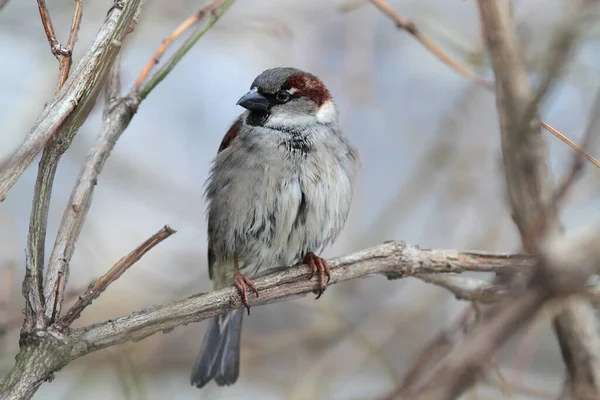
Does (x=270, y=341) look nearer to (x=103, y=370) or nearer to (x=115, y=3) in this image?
(x=103, y=370)

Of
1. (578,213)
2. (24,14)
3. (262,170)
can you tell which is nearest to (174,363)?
(262,170)

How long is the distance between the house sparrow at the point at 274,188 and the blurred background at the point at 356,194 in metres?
0.65

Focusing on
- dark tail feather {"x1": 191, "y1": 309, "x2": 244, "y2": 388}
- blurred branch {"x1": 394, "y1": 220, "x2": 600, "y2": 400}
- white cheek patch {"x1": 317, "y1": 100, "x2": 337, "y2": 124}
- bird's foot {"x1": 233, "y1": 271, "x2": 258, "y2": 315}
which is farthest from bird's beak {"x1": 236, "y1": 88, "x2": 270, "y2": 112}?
blurred branch {"x1": 394, "y1": 220, "x2": 600, "y2": 400}

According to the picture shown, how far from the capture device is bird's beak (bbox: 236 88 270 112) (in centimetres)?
289

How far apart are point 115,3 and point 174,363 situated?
9.15 ft

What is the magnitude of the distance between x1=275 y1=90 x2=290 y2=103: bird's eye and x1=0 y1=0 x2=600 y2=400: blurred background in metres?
0.90

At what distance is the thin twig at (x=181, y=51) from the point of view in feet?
6.93

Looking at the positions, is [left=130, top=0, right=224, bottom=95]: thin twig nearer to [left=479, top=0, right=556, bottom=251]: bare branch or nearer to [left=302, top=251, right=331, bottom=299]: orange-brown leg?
[left=302, top=251, right=331, bottom=299]: orange-brown leg

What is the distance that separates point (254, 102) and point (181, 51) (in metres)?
0.81

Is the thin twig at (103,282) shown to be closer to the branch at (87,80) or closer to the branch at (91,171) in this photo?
the branch at (91,171)

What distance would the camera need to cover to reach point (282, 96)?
117 inches

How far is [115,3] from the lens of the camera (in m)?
1.87

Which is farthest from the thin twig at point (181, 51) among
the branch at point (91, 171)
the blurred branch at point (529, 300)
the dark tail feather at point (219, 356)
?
the blurred branch at point (529, 300)

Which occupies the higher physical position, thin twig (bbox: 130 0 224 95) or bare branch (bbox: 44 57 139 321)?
thin twig (bbox: 130 0 224 95)
